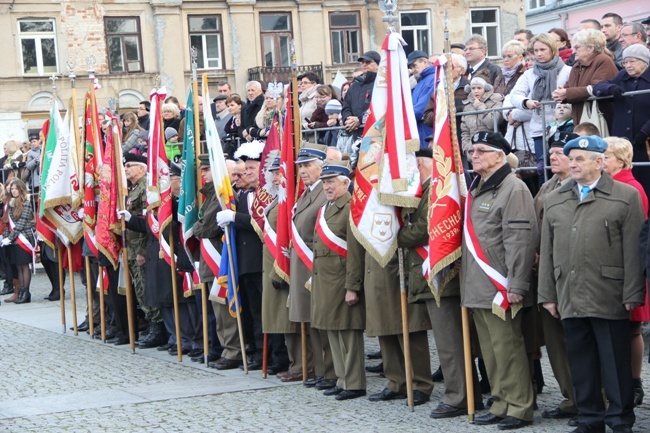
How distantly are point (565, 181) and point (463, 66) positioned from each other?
16.0 feet

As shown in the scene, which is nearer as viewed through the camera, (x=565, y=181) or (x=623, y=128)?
(x=565, y=181)

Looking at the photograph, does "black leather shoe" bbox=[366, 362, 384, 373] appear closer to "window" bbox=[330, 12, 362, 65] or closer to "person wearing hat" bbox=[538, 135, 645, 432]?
"person wearing hat" bbox=[538, 135, 645, 432]

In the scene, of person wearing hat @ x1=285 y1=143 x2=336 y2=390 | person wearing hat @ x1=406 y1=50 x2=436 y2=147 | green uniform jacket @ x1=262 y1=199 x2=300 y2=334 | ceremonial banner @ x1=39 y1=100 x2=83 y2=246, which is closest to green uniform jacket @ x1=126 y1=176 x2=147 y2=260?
ceremonial banner @ x1=39 y1=100 x2=83 y2=246

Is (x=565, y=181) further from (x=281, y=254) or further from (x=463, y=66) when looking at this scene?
(x=463, y=66)

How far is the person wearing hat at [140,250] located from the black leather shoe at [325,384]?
380 cm

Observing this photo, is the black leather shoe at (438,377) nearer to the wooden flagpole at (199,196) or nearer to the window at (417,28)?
the wooden flagpole at (199,196)

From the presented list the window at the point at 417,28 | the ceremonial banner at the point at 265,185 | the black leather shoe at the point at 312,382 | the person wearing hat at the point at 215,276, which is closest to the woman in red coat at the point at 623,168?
the black leather shoe at the point at 312,382

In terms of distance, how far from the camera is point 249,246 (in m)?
11.4

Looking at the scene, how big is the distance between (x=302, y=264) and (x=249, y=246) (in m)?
1.30

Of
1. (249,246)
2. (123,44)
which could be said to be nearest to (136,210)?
(249,246)

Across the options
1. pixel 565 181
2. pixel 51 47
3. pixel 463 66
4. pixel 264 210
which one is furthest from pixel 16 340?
pixel 51 47

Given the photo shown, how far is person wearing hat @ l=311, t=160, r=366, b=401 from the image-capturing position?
962 centimetres

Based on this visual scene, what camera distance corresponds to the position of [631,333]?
26.0 ft

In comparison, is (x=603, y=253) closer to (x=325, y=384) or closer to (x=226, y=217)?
(x=325, y=384)
